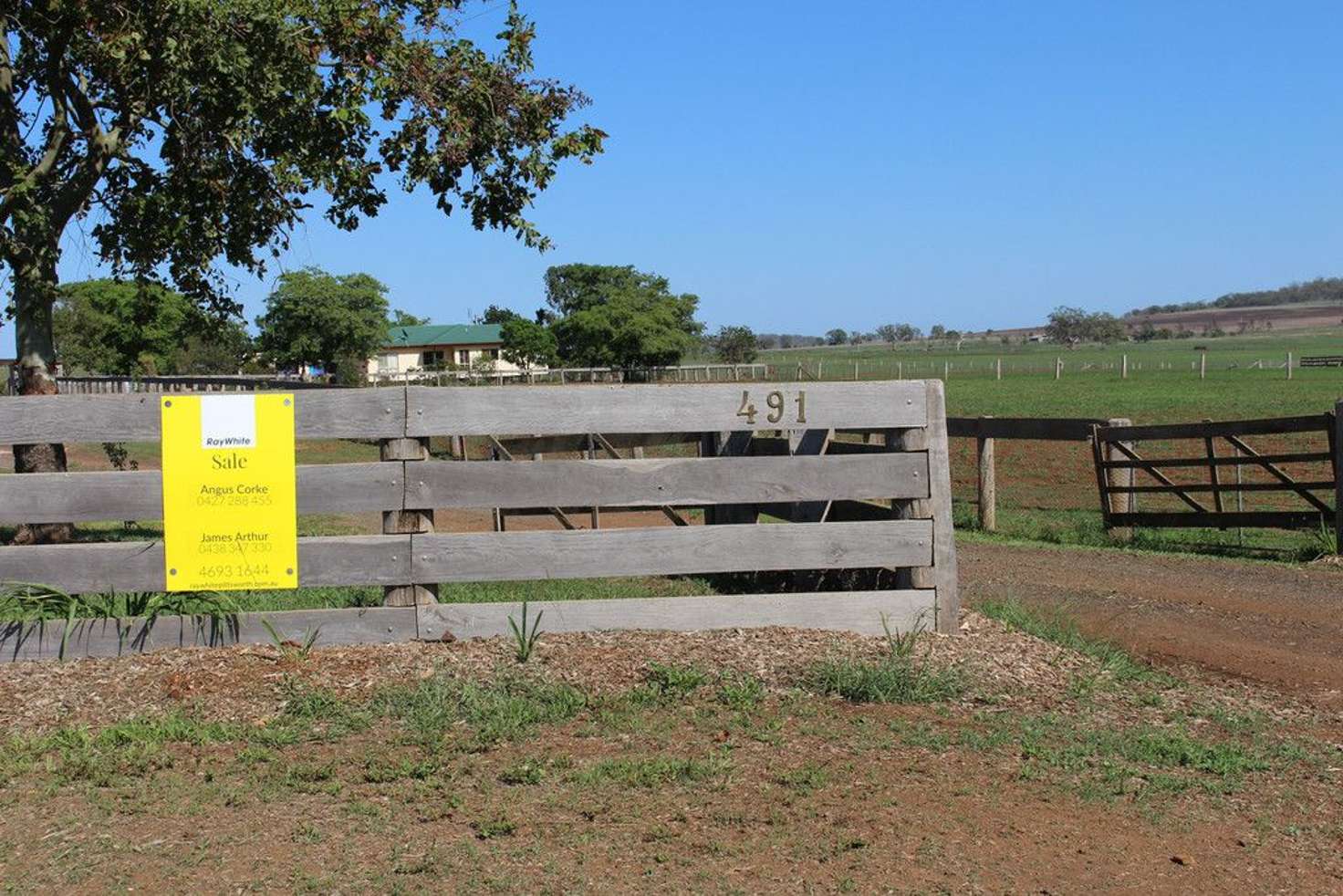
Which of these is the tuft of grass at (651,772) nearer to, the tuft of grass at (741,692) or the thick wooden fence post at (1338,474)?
the tuft of grass at (741,692)

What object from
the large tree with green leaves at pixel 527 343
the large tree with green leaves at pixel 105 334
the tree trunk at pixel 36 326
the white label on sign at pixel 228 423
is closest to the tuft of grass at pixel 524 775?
the white label on sign at pixel 228 423

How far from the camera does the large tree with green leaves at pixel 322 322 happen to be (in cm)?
7944

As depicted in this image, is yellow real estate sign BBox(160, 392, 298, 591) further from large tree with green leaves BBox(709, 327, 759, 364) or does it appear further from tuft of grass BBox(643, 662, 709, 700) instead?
large tree with green leaves BBox(709, 327, 759, 364)

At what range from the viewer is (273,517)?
6.85 meters

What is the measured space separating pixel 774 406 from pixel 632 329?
81.4 metres

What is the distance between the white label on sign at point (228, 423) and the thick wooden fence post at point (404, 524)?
0.70 metres

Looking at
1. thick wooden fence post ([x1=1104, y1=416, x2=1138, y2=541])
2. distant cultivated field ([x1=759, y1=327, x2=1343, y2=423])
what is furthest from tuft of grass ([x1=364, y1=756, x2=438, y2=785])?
distant cultivated field ([x1=759, y1=327, x2=1343, y2=423])

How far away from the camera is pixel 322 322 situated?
80500 millimetres

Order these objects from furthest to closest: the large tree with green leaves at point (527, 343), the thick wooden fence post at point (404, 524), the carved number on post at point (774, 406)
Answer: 1. the large tree with green leaves at point (527, 343)
2. the carved number on post at point (774, 406)
3. the thick wooden fence post at point (404, 524)

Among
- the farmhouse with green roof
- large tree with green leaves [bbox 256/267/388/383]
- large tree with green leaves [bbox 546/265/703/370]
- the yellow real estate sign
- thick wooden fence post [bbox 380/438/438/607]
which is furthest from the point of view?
the farmhouse with green roof

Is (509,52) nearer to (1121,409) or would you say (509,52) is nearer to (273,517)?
(273,517)

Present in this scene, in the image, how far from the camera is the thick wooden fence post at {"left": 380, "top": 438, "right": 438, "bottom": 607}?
22.9 feet

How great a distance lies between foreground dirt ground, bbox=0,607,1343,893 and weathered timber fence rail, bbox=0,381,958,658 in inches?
8.4

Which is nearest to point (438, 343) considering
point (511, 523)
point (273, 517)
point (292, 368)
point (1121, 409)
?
point (292, 368)
